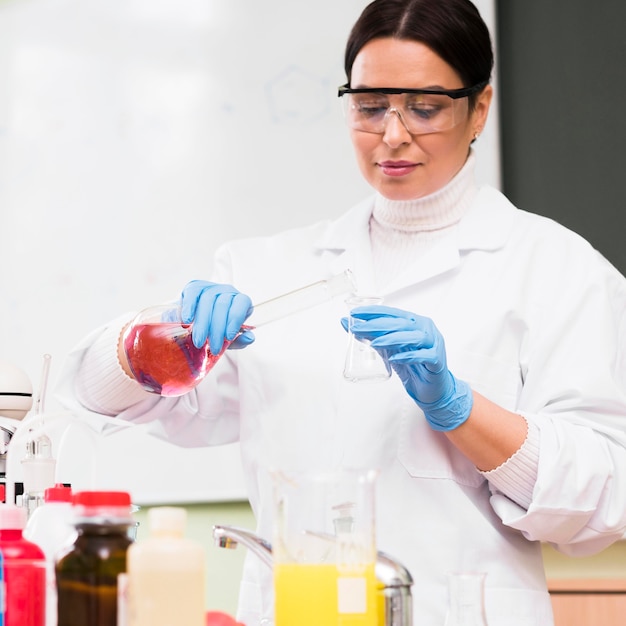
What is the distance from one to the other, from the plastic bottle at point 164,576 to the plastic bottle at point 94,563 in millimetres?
46

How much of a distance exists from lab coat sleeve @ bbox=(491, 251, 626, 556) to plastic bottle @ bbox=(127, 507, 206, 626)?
2.43 ft

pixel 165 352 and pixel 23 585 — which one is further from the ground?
pixel 165 352

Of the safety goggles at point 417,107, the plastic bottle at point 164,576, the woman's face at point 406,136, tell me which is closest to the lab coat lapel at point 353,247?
the woman's face at point 406,136

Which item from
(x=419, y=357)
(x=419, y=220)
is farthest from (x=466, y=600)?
(x=419, y=220)

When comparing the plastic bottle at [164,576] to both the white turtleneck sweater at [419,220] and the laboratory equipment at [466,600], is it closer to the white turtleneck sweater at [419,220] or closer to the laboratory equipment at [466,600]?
the laboratory equipment at [466,600]

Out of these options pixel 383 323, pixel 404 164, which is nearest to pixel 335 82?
pixel 404 164

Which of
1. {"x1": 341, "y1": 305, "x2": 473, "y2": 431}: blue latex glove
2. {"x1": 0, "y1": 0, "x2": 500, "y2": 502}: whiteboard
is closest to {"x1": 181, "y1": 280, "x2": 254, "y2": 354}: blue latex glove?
{"x1": 341, "y1": 305, "x2": 473, "y2": 431}: blue latex glove

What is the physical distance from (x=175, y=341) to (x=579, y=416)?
61cm

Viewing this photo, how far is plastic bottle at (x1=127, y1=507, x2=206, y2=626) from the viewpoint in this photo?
2.60 feet

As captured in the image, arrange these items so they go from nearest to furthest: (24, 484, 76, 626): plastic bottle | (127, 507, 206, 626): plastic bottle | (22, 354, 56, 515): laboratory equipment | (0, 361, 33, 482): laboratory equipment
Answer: (127, 507, 206, 626): plastic bottle
(24, 484, 76, 626): plastic bottle
(22, 354, 56, 515): laboratory equipment
(0, 361, 33, 482): laboratory equipment

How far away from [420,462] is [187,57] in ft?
5.46

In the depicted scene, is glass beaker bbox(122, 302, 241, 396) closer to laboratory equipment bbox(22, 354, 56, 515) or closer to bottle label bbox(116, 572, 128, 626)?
laboratory equipment bbox(22, 354, 56, 515)

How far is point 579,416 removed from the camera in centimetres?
152

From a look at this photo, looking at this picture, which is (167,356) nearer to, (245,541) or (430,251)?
(245,541)
